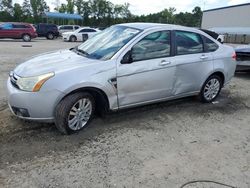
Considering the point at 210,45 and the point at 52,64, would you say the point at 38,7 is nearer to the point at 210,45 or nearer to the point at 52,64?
the point at 210,45

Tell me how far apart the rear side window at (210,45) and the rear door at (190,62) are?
0.32 feet

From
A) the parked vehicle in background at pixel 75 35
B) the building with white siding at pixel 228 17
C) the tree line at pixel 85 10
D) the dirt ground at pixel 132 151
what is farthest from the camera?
the tree line at pixel 85 10

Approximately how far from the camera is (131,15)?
68.8 m

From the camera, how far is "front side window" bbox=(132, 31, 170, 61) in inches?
179

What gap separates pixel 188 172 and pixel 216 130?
58.7 inches

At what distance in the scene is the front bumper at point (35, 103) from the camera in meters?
3.78

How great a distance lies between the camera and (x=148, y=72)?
4.61 metres

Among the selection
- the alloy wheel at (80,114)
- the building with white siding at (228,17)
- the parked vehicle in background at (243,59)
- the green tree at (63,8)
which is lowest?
the alloy wheel at (80,114)

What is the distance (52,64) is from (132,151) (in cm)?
174

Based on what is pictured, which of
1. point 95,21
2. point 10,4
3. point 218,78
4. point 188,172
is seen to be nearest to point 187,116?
point 218,78

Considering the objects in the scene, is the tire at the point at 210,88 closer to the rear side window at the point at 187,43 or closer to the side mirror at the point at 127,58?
the rear side window at the point at 187,43

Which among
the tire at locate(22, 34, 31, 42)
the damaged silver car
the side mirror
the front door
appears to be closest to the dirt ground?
the damaged silver car

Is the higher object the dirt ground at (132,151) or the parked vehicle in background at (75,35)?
the parked vehicle in background at (75,35)

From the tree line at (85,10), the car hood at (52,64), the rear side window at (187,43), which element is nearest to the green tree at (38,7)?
the tree line at (85,10)
